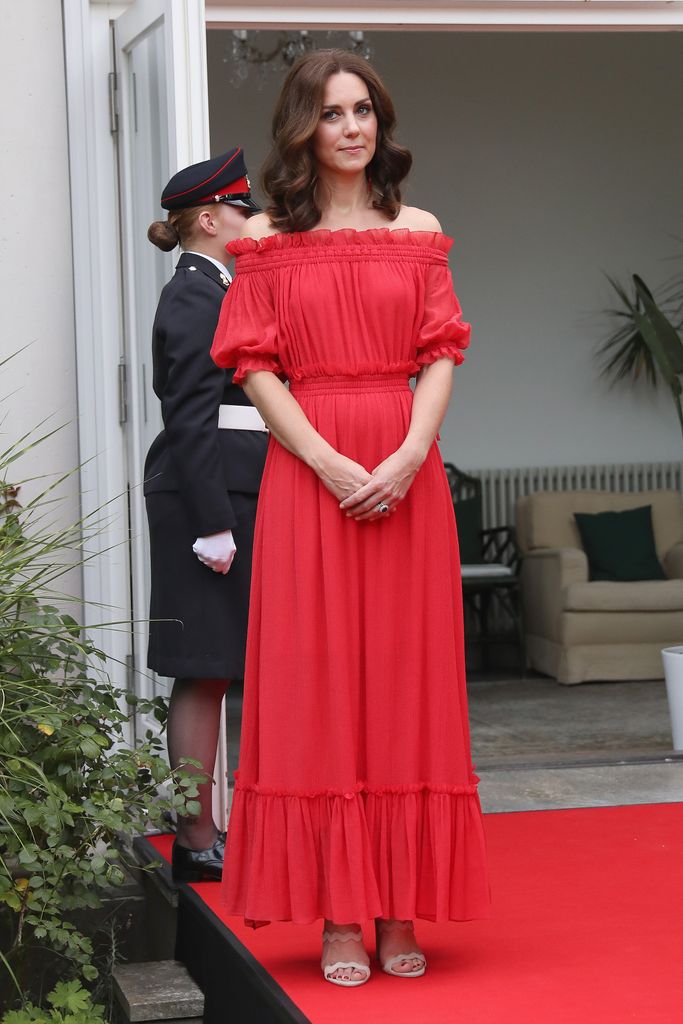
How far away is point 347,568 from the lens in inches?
89.7

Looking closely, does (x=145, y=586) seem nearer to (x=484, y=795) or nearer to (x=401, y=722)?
(x=484, y=795)

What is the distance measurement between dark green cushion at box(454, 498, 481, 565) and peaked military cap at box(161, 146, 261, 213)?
471 cm

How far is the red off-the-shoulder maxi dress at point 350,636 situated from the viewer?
2242 mm

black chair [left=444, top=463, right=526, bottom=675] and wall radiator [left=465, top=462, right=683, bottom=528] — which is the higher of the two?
wall radiator [left=465, top=462, right=683, bottom=528]

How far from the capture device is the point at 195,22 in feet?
11.0

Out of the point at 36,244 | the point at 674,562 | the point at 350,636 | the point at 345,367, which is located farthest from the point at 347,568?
the point at 674,562

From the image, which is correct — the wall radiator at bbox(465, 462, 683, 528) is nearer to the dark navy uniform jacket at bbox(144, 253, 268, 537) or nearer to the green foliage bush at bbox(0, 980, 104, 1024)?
the dark navy uniform jacket at bbox(144, 253, 268, 537)

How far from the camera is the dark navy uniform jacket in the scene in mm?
2859

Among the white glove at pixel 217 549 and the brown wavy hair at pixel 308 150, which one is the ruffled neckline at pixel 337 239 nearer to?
the brown wavy hair at pixel 308 150

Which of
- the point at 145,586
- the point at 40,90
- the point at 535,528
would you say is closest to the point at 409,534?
the point at 145,586

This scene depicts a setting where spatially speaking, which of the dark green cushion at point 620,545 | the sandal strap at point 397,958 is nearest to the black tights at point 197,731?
the sandal strap at point 397,958

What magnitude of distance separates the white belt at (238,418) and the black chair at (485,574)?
430 cm

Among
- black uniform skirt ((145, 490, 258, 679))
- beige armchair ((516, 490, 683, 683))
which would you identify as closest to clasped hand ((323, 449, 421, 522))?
black uniform skirt ((145, 490, 258, 679))

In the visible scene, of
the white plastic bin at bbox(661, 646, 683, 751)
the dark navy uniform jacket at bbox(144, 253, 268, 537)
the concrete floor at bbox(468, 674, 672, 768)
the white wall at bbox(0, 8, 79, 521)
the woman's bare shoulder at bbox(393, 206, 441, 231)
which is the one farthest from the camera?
the concrete floor at bbox(468, 674, 672, 768)
